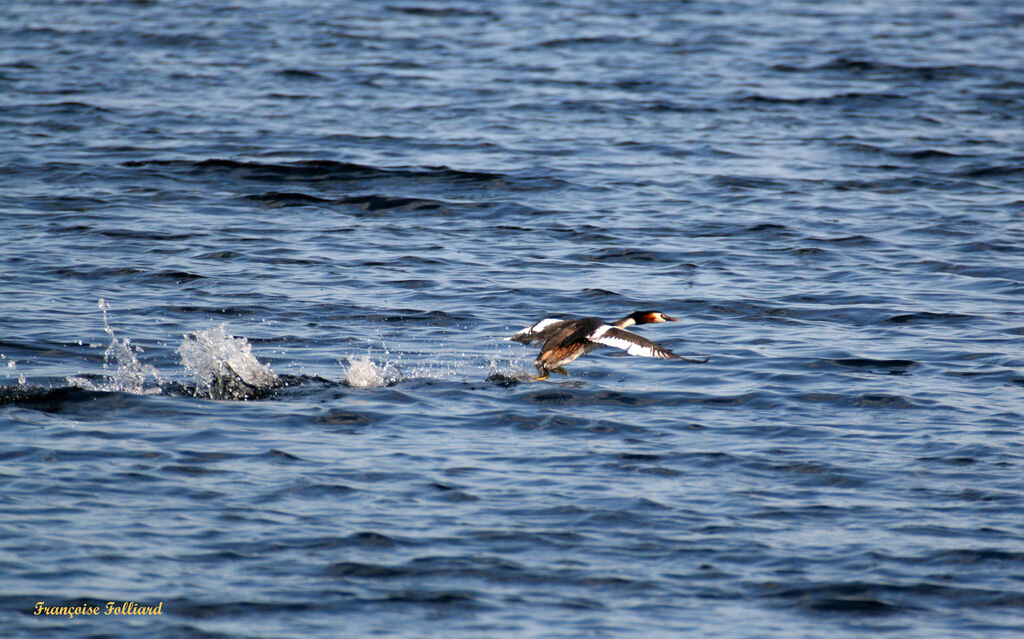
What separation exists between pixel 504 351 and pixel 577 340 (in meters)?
0.98

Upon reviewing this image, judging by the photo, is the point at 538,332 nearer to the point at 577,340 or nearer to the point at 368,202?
the point at 577,340

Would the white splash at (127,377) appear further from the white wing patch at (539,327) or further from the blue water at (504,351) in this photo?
the white wing patch at (539,327)

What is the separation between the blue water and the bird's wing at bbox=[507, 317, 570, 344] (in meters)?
0.24

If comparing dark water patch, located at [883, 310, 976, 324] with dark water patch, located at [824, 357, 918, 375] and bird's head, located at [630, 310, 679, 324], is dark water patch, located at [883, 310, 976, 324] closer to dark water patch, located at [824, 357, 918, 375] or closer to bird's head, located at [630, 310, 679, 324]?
dark water patch, located at [824, 357, 918, 375]

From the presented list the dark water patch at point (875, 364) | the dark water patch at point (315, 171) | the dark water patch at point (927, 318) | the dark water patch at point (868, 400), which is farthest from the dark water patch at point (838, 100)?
the dark water patch at point (868, 400)

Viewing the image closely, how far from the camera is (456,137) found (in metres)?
19.2

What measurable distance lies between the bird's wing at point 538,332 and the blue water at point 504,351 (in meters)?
0.24

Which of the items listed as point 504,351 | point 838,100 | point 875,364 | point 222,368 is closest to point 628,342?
point 504,351

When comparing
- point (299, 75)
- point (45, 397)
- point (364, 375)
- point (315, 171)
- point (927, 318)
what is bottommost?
point (927, 318)

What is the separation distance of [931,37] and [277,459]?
79.4 ft

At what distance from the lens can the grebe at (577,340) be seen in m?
9.38

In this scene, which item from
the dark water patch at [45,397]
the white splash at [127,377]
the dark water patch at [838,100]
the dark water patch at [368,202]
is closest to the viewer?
the dark water patch at [45,397]

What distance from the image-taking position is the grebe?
369 inches

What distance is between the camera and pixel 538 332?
32.7ft
